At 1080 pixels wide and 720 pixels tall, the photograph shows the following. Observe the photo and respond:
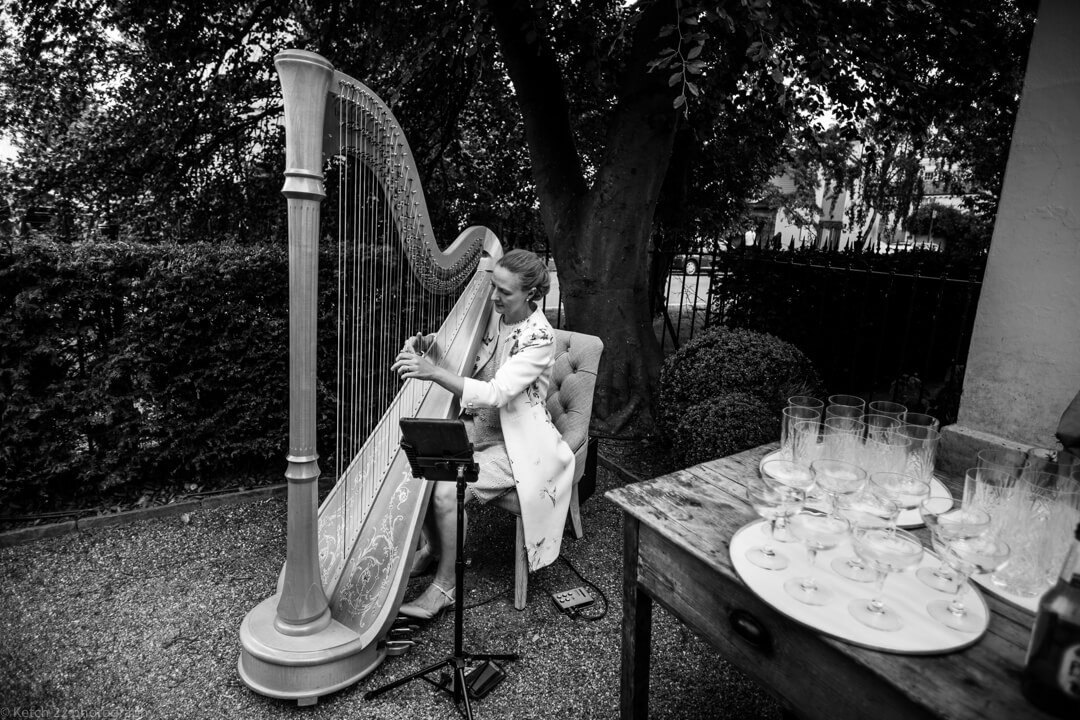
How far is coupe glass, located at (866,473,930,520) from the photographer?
144 cm

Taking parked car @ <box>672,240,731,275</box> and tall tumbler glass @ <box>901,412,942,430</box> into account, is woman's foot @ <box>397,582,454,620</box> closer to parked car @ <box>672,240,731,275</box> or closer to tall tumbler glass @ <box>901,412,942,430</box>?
tall tumbler glass @ <box>901,412,942,430</box>

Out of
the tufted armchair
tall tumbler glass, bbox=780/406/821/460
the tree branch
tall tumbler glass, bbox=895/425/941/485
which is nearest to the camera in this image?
tall tumbler glass, bbox=895/425/941/485

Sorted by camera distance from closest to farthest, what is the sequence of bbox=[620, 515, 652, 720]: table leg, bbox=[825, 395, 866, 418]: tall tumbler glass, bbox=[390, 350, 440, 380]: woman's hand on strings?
bbox=[620, 515, 652, 720]: table leg → bbox=[825, 395, 866, 418]: tall tumbler glass → bbox=[390, 350, 440, 380]: woman's hand on strings

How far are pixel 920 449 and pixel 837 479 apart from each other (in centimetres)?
37

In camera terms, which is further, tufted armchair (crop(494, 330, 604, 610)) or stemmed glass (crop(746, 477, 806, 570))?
tufted armchair (crop(494, 330, 604, 610))

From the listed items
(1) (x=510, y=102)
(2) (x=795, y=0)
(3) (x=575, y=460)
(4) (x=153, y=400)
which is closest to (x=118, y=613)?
(4) (x=153, y=400)

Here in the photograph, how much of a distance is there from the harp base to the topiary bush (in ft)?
7.51

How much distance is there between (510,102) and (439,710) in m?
7.39

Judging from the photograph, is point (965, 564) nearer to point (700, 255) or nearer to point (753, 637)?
point (753, 637)

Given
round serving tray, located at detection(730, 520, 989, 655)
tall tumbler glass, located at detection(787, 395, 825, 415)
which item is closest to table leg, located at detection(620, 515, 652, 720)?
round serving tray, located at detection(730, 520, 989, 655)

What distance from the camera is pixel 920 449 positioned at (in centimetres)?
166

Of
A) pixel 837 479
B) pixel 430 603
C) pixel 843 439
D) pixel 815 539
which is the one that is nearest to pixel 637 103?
pixel 843 439

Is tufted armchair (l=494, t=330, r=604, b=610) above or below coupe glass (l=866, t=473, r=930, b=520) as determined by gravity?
below

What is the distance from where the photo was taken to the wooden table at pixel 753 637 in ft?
3.62
